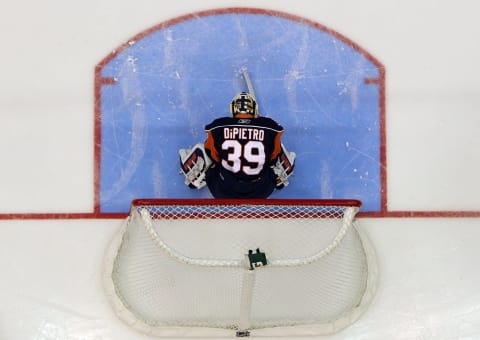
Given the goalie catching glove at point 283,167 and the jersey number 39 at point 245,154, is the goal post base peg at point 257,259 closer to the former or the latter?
the jersey number 39 at point 245,154

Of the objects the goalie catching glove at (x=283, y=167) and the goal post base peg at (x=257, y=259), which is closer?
the goal post base peg at (x=257, y=259)

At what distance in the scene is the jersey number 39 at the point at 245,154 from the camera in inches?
159

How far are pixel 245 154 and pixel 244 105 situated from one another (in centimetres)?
31

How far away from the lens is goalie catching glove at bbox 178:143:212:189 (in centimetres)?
433

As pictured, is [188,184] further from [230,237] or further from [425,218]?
[425,218]

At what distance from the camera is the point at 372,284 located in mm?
4316

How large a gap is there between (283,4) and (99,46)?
1.27 metres

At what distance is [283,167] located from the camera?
14.3 feet

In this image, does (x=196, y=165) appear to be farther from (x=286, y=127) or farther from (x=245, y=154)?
(x=286, y=127)

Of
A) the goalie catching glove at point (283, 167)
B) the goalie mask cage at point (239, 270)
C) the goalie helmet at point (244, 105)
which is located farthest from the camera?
the goalie catching glove at point (283, 167)

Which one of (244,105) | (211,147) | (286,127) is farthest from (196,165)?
(286,127)

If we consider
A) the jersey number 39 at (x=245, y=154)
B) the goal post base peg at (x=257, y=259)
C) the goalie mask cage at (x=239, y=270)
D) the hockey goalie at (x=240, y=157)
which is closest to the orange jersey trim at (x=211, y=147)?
the hockey goalie at (x=240, y=157)

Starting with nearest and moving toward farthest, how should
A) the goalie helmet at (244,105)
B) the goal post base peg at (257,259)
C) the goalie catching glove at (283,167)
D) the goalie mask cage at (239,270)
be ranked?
the goal post base peg at (257,259), the goalie mask cage at (239,270), the goalie helmet at (244,105), the goalie catching glove at (283,167)

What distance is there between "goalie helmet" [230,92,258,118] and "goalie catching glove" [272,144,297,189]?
345mm
